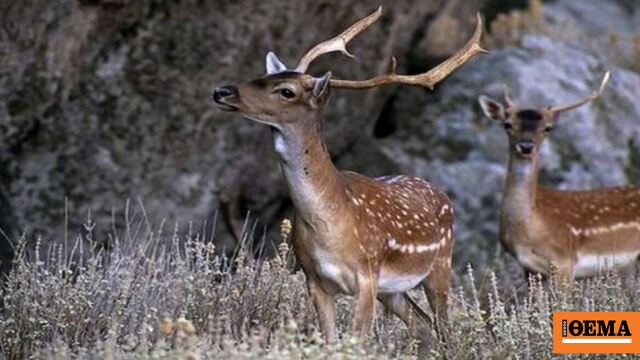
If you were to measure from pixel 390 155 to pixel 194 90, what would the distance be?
2251 mm

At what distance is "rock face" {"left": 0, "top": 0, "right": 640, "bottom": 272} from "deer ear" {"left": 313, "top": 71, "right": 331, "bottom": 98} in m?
2.05

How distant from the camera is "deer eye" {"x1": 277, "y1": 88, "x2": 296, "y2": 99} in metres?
8.45

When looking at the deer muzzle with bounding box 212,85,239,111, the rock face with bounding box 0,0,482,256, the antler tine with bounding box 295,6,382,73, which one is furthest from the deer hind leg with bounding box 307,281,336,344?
the rock face with bounding box 0,0,482,256

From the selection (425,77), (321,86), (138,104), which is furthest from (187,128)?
(321,86)

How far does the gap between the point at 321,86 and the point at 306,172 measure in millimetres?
383

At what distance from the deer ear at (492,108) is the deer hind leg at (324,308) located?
3.72 m

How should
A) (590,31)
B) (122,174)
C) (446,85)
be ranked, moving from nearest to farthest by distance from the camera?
1. (122,174)
2. (446,85)
3. (590,31)

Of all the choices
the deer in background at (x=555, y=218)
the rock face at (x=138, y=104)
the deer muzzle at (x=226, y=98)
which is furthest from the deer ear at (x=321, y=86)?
the deer in background at (x=555, y=218)

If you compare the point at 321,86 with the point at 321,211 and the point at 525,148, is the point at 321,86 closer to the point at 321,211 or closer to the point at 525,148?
the point at 321,211

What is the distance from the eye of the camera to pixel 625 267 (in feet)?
38.3

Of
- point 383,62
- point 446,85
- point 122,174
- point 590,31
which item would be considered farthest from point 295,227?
point 590,31

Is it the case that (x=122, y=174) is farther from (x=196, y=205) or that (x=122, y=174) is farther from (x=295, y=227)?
(x=295, y=227)

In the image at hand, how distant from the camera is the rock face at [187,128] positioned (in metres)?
11.2

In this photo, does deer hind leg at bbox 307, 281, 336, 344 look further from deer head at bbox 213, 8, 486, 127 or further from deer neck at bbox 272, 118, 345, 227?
deer head at bbox 213, 8, 486, 127
